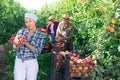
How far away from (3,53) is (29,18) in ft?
20.0

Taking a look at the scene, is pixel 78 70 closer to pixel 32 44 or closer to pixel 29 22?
pixel 32 44

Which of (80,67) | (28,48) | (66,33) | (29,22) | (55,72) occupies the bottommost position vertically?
(55,72)

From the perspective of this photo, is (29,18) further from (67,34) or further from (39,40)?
(67,34)

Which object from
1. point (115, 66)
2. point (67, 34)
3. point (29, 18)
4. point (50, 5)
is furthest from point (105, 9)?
point (50, 5)

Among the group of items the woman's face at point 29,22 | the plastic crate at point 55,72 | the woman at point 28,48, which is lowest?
the plastic crate at point 55,72

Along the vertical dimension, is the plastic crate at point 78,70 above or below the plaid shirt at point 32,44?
below

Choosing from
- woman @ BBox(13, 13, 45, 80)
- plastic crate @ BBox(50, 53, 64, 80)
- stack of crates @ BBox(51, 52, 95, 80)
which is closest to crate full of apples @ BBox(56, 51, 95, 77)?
stack of crates @ BBox(51, 52, 95, 80)

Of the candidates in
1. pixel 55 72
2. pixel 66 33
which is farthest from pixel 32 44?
pixel 66 33

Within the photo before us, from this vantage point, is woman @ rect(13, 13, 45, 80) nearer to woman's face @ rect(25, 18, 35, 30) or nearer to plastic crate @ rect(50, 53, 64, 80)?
woman's face @ rect(25, 18, 35, 30)

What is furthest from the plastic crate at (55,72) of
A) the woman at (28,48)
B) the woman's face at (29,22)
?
the woman's face at (29,22)

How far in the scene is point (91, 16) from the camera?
912 cm

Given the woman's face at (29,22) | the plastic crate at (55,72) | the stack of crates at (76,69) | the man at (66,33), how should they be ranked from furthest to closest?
1. the man at (66,33)
2. the plastic crate at (55,72)
3. the stack of crates at (76,69)
4. the woman's face at (29,22)

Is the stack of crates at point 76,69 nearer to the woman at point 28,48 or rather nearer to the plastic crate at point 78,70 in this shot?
the plastic crate at point 78,70

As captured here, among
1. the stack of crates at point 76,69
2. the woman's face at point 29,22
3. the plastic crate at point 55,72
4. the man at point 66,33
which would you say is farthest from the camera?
the man at point 66,33
